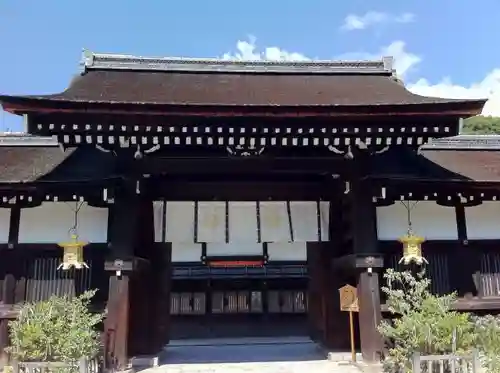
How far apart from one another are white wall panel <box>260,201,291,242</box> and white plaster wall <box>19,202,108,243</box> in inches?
120

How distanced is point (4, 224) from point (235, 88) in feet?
17.3

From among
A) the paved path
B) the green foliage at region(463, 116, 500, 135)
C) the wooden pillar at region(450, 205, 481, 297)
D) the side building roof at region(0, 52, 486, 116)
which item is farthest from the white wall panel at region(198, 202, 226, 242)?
the green foliage at region(463, 116, 500, 135)

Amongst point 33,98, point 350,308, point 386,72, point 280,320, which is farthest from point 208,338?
point 33,98

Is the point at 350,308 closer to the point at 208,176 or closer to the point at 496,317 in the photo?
the point at 496,317

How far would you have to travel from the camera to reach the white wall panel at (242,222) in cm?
945

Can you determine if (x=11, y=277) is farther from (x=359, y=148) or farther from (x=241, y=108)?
(x=359, y=148)

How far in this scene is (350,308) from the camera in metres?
8.82

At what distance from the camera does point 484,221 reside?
383 inches

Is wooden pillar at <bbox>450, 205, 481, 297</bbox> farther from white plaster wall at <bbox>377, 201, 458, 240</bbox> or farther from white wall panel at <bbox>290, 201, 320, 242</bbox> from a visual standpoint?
white wall panel at <bbox>290, 201, 320, 242</bbox>

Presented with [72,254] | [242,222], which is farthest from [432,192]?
[72,254]

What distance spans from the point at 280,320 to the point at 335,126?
42.8ft

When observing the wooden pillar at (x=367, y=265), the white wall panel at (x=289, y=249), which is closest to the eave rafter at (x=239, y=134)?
the wooden pillar at (x=367, y=265)

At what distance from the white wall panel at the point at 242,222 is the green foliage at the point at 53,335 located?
3157 mm

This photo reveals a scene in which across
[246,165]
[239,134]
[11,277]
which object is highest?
[239,134]
